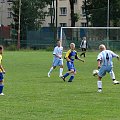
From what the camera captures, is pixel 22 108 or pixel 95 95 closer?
pixel 22 108

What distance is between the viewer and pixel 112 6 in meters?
83.2

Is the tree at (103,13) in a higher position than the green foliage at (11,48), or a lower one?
higher

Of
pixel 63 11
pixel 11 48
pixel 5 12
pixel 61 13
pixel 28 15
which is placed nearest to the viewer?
pixel 11 48

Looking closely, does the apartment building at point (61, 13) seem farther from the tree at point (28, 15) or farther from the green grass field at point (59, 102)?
the green grass field at point (59, 102)

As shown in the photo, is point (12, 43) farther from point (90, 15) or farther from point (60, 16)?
point (60, 16)

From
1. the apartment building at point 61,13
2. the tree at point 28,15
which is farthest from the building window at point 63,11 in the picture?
the tree at point 28,15

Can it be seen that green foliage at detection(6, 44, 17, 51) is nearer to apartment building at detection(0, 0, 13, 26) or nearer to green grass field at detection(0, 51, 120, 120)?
apartment building at detection(0, 0, 13, 26)

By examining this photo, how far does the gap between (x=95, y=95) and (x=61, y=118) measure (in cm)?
504

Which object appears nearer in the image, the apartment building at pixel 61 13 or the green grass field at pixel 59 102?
the green grass field at pixel 59 102

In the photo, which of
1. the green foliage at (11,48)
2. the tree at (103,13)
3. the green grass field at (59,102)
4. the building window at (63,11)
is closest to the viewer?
the green grass field at (59,102)

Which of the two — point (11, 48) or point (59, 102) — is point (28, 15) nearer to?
point (11, 48)

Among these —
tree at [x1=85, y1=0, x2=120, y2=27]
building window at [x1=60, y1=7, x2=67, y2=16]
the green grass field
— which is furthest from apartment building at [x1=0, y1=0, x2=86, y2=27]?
the green grass field

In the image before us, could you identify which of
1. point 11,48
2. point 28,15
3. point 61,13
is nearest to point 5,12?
point 61,13

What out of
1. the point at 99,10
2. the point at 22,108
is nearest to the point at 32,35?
the point at 99,10
